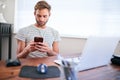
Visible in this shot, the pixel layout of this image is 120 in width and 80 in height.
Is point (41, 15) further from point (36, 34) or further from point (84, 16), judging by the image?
point (84, 16)

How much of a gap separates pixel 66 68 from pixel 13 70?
0.40 meters

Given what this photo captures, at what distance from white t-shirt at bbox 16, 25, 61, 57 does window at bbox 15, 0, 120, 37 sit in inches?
30.6

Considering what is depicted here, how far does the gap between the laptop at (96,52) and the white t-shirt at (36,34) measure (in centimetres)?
82

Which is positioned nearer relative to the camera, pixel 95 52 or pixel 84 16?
pixel 95 52

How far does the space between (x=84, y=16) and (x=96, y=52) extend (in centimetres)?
170

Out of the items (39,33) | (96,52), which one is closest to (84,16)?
(39,33)

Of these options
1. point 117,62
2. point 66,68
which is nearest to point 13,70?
point 66,68

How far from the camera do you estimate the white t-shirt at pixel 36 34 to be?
196 cm

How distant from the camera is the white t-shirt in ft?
6.43

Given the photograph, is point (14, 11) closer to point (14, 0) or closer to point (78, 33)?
point (14, 0)

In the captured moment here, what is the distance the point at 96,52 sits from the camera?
1153 mm

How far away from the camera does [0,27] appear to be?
9.25 ft

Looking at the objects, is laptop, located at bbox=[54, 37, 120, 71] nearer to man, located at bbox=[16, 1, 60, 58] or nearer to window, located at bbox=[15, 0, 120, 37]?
man, located at bbox=[16, 1, 60, 58]

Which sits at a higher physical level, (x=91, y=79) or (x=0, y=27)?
(x=0, y=27)
